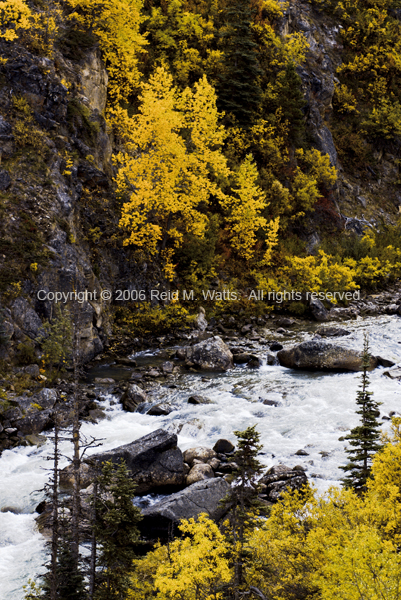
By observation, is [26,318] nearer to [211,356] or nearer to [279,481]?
[211,356]

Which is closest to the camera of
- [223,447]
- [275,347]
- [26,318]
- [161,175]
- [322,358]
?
[223,447]

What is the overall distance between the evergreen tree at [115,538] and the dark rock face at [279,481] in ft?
13.5

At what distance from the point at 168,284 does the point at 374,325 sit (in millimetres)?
11695

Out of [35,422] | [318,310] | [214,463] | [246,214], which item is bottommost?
[214,463]

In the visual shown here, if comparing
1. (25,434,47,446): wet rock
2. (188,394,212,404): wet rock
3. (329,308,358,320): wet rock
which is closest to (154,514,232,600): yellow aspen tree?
(25,434,47,446): wet rock

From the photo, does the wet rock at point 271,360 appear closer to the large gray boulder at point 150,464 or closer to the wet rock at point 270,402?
the wet rock at point 270,402

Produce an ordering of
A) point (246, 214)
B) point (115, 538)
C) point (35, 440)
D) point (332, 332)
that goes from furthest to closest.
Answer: point (246, 214) → point (332, 332) → point (35, 440) → point (115, 538)

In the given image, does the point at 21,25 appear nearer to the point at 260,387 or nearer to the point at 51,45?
the point at 51,45

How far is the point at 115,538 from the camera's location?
775cm

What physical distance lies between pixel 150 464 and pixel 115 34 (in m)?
23.7

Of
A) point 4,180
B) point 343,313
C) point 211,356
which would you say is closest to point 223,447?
point 211,356

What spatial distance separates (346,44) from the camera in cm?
4925

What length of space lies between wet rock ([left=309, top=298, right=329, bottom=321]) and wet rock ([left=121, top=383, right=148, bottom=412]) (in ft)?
47.3

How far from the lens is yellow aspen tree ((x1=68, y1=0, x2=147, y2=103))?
24.6 m
